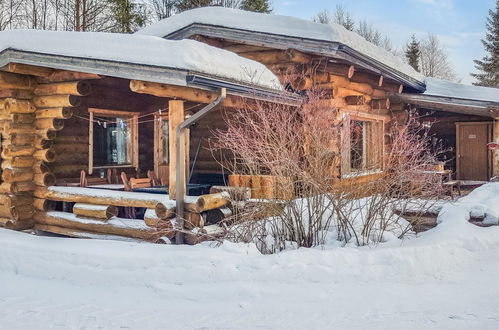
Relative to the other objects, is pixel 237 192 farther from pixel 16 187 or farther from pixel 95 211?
pixel 16 187

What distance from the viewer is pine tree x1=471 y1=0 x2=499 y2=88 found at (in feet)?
108

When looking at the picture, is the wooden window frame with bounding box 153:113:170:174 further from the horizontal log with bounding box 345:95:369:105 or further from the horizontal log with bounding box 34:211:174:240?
the horizontal log with bounding box 345:95:369:105

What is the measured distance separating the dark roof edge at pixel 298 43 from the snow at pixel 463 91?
1412 mm

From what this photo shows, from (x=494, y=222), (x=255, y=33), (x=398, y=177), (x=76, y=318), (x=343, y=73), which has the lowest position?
(x=76, y=318)

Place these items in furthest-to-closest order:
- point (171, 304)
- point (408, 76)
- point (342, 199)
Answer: point (408, 76)
point (342, 199)
point (171, 304)

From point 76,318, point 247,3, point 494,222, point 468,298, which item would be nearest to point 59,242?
point 76,318

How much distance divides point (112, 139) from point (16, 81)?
3054 millimetres

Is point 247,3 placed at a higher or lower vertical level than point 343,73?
higher

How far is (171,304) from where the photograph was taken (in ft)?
16.0

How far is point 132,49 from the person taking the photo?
6.95m

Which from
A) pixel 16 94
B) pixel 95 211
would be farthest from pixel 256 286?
pixel 16 94

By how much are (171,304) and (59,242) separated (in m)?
3.23

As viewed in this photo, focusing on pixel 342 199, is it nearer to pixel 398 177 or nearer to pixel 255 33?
pixel 398 177

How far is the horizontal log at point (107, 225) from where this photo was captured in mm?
7341
